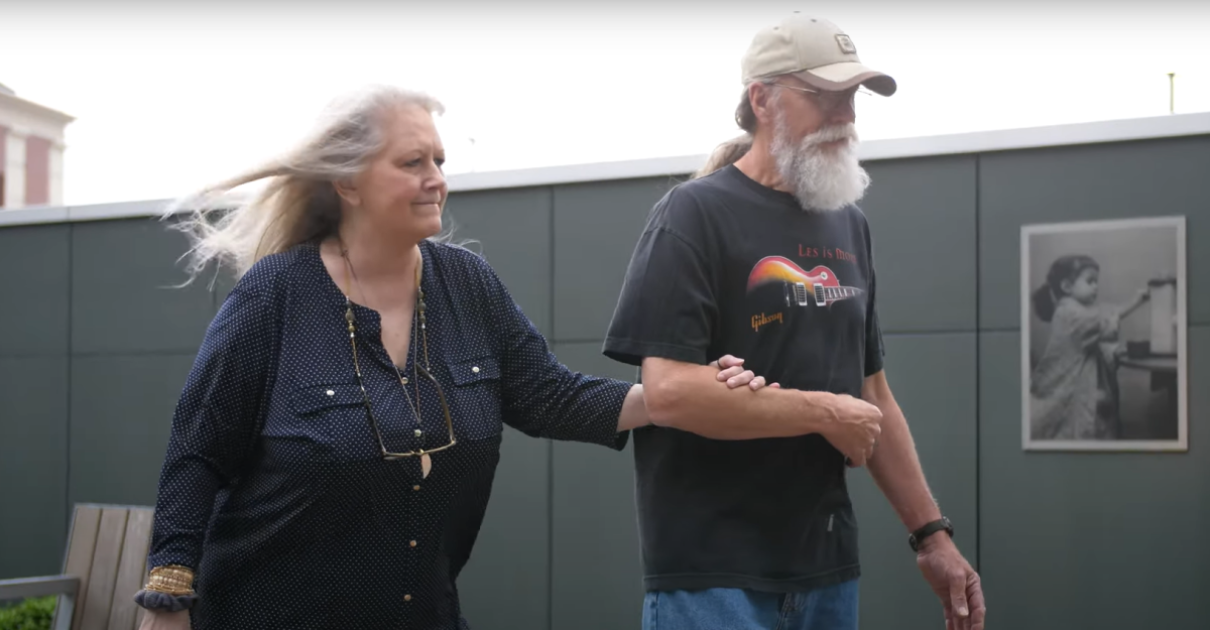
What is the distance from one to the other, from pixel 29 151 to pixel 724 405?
43198 millimetres

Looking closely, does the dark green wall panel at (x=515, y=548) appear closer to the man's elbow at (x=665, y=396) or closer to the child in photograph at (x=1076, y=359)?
the child in photograph at (x=1076, y=359)

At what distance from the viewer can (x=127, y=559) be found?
548cm

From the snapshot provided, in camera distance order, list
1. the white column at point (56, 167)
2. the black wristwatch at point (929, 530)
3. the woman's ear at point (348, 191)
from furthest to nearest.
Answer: the white column at point (56, 167)
the black wristwatch at point (929, 530)
the woman's ear at point (348, 191)

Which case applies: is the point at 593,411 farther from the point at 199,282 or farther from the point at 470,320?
the point at 199,282

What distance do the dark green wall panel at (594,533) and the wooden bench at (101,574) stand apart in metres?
2.46

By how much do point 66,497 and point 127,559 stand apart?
3991mm

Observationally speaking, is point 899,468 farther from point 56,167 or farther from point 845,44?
point 56,167

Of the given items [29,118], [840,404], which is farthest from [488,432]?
[29,118]

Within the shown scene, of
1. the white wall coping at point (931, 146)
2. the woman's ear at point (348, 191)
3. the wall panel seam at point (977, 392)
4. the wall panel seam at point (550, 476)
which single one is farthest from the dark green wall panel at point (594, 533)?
the woman's ear at point (348, 191)

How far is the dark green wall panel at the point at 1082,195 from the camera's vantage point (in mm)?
5898

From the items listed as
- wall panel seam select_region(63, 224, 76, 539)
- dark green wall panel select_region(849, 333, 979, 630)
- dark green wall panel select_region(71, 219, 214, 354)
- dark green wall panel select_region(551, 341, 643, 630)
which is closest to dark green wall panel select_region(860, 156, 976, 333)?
dark green wall panel select_region(849, 333, 979, 630)

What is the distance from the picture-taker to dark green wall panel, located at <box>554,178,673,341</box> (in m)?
7.10

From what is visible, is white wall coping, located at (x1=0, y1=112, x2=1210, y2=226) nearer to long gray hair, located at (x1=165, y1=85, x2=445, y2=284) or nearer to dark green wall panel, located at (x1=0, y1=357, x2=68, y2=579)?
dark green wall panel, located at (x1=0, y1=357, x2=68, y2=579)

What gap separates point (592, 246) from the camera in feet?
23.6
